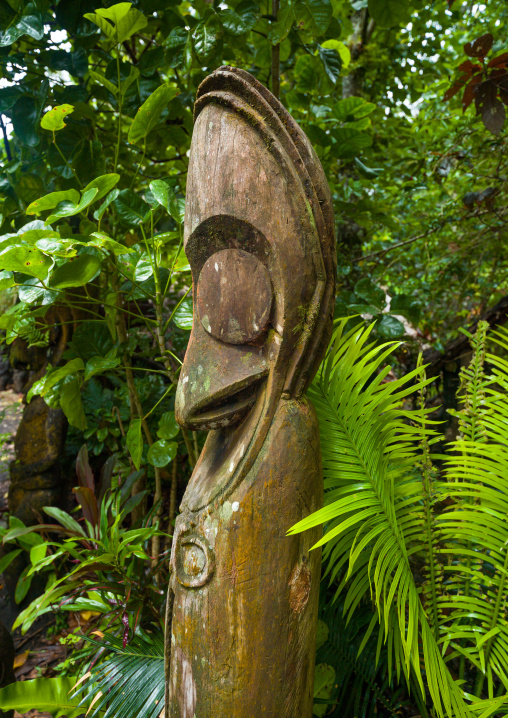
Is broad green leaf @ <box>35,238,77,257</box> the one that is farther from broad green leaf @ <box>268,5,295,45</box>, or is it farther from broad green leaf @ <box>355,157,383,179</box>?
broad green leaf @ <box>355,157,383,179</box>

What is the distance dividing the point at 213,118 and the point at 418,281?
2.57 m

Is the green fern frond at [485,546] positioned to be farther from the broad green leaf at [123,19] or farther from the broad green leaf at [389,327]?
the broad green leaf at [123,19]

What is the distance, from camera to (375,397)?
1372 millimetres

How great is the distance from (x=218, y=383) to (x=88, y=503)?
1.27 meters

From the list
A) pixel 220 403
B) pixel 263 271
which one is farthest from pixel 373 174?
pixel 220 403

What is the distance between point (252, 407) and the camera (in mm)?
1056

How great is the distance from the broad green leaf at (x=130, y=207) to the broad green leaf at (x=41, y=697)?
154 cm

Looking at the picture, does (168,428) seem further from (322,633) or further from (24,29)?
(24,29)

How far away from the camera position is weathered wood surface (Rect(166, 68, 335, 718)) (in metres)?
0.96

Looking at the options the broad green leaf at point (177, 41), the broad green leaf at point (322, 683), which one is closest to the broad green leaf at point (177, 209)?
the broad green leaf at point (177, 41)

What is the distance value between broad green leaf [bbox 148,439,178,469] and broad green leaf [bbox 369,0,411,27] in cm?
171

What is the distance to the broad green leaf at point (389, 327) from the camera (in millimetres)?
1853

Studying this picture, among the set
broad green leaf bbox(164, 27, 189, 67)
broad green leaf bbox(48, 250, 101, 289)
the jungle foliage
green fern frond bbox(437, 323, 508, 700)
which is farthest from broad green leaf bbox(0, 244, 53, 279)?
green fern frond bbox(437, 323, 508, 700)

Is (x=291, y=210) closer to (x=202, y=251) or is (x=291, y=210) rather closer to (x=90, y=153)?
(x=202, y=251)
